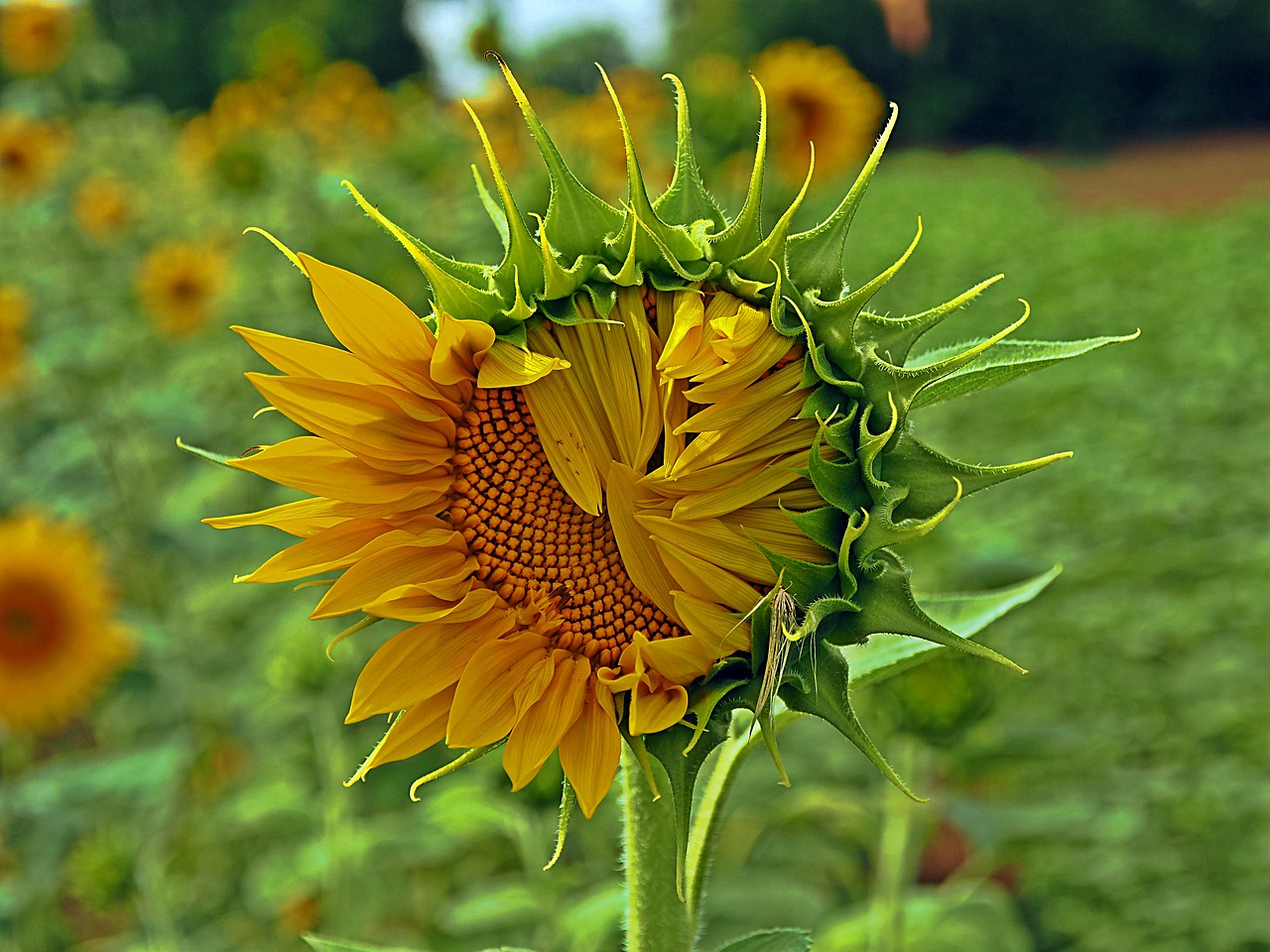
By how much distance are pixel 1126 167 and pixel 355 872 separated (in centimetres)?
2063

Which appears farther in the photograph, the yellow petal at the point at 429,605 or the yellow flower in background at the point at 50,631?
the yellow flower in background at the point at 50,631

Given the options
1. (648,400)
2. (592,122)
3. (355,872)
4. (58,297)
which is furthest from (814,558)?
(58,297)

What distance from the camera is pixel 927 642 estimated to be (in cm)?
93

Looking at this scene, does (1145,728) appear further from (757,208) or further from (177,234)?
(177,234)

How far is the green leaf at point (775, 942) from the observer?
92 centimetres

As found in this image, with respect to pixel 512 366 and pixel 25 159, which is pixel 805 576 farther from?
pixel 25 159

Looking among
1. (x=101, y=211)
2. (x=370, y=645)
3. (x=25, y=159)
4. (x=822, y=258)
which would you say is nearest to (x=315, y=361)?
(x=822, y=258)

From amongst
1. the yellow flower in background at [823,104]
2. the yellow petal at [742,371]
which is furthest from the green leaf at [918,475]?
the yellow flower in background at [823,104]

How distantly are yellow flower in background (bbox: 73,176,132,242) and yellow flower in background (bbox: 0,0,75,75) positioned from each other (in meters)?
0.55

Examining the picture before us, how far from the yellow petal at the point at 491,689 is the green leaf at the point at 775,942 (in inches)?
11.3

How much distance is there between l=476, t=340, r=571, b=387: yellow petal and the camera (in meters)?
0.82

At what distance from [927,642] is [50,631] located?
2.40 metres

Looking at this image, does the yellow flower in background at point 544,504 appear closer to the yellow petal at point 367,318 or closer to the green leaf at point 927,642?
the yellow petal at point 367,318

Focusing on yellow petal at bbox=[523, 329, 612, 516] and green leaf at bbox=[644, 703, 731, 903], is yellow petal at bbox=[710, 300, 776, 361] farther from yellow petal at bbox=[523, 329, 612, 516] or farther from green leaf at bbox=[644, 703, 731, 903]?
green leaf at bbox=[644, 703, 731, 903]
